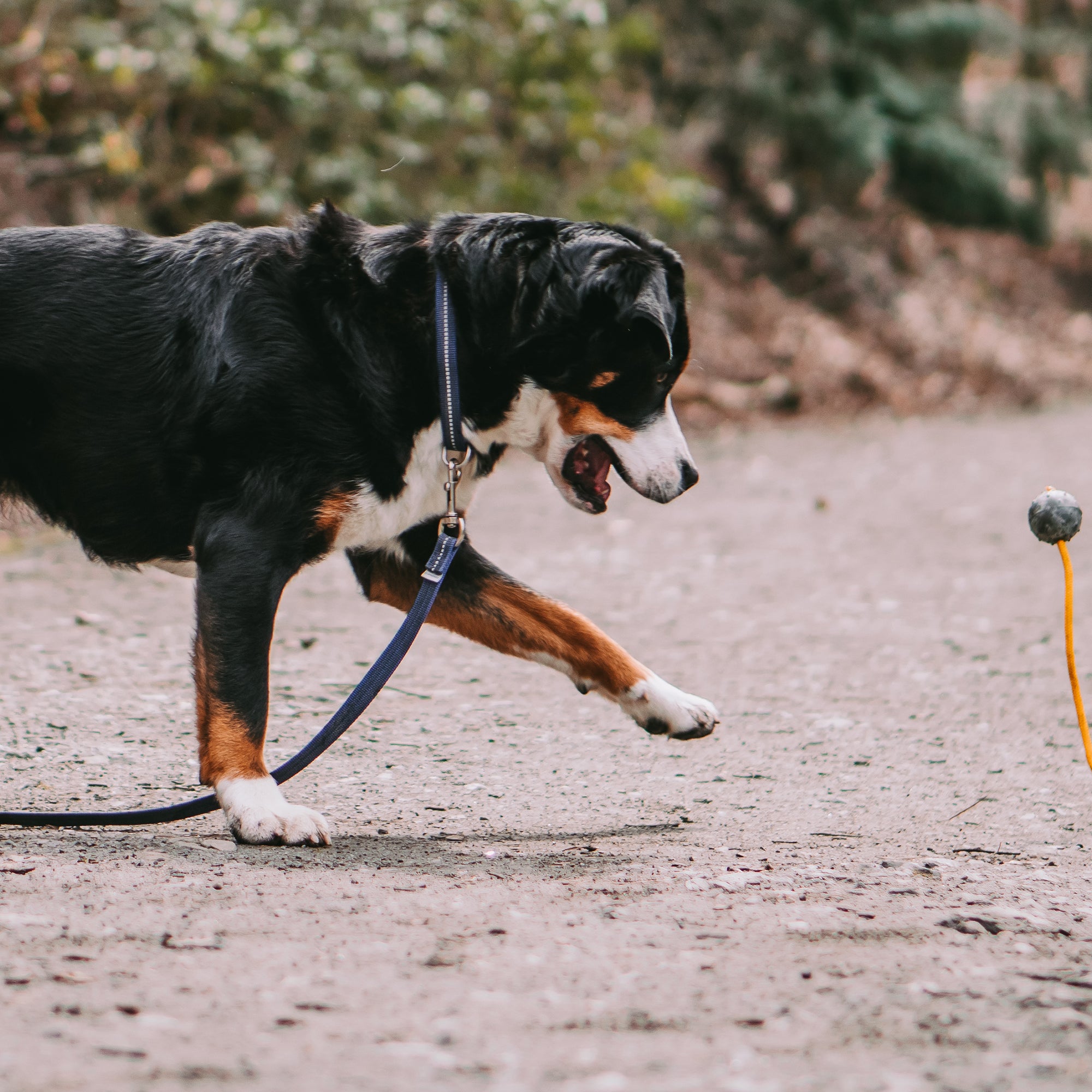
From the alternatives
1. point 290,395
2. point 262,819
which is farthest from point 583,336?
point 262,819

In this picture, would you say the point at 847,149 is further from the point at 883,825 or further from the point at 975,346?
the point at 883,825

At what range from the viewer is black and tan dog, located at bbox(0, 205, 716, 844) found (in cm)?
335

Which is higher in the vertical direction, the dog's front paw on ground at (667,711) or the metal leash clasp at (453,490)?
the metal leash clasp at (453,490)

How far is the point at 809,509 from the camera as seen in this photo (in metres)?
8.23

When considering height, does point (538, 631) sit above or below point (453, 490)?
below

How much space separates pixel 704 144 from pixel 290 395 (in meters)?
11.9

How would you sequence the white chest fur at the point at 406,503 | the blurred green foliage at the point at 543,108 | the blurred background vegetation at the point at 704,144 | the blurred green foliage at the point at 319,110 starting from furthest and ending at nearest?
the blurred background vegetation at the point at 704,144, the blurred green foliage at the point at 543,108, the blurred green foliage at the point at 319,110, the white chest fur at the point at 406,503

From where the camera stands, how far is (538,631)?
379 cm

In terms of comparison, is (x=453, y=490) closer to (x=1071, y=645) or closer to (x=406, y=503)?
(x=406, y=503)

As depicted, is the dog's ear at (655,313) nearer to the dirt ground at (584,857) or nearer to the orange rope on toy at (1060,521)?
the orange rope on toy at (1060,521)

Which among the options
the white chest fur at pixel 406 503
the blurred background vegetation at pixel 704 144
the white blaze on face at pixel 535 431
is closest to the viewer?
the white chest fur at pixel 406 503

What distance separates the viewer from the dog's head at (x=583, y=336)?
357 cm

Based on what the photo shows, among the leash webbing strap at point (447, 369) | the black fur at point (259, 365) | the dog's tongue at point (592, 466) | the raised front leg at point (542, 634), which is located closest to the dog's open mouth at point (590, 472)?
the dog's tongue at point (592, 466)

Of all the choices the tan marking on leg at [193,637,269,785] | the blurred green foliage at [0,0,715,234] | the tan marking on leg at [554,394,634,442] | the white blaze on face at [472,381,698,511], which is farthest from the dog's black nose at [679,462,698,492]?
the blurred green foliage at [0,0,715,234]
